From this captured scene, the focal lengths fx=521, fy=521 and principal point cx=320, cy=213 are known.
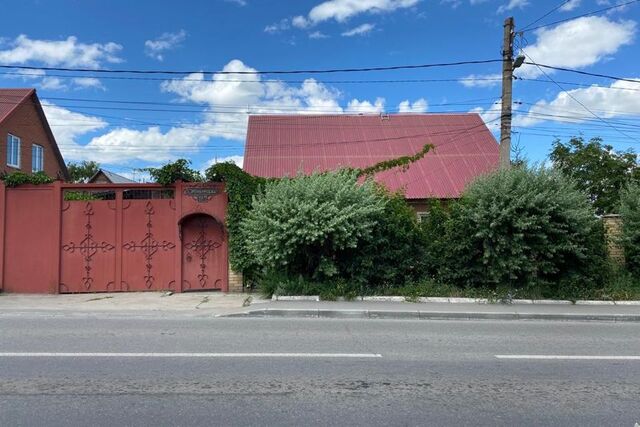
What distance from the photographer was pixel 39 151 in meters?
34.4

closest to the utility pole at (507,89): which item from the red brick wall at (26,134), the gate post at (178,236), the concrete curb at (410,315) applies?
the concrete curb at (410,315)

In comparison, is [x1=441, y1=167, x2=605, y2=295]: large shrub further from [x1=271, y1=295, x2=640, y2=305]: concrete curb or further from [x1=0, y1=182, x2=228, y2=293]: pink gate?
[x1=0, y1=182, x2=228, y2=293]: pink gate

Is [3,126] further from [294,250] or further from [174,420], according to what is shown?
[174,420]

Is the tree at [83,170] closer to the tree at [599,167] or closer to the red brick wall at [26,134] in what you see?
the red brick wall at [26,134]

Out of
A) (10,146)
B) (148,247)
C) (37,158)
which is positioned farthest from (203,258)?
(37,158)

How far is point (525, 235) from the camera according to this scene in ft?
39.5

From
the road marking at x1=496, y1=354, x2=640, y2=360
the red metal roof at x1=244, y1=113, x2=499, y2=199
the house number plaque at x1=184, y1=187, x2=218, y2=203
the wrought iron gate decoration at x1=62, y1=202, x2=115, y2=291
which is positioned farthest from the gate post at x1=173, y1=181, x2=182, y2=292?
the red metal roof at x1=244, y1=113, x2=499, y2=199

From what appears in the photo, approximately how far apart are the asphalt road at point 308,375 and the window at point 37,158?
2821 centimetres

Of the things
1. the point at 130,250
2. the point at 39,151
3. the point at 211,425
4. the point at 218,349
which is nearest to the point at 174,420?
the point at 211,425

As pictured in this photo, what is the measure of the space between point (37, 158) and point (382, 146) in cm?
2286

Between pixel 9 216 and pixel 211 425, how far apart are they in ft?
39.5

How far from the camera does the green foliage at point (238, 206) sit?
1338cm

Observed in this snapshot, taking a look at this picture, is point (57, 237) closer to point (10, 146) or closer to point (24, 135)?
point (10, 146)

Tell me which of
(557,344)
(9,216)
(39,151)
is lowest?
(557,344)
